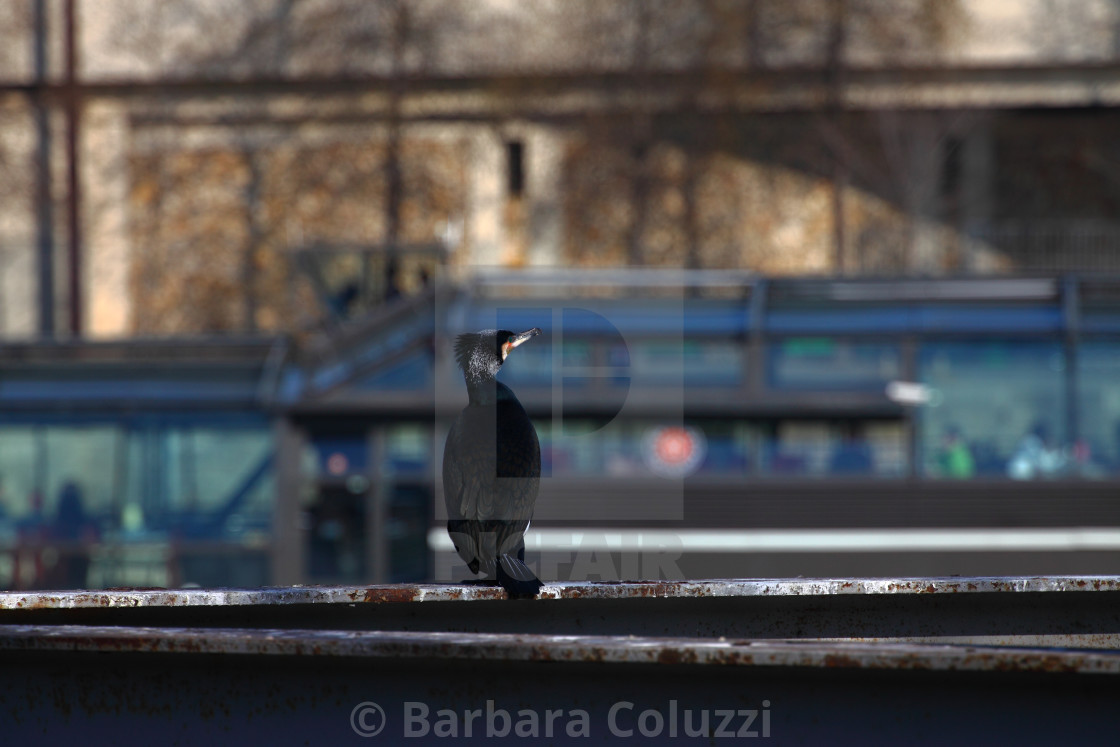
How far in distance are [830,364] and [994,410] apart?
1.41 meters

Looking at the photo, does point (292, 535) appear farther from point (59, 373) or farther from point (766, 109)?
point (766, 109)

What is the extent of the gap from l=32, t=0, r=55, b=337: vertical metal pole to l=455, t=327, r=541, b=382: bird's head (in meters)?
20.5

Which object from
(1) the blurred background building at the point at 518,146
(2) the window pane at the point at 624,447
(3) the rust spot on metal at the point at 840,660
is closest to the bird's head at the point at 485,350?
(3) the rust spot on metal at the point at 840,660

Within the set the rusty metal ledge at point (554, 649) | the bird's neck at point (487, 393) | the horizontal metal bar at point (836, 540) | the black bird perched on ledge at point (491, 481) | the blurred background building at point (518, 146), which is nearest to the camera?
the rusty metal ledge at point (554, 649)

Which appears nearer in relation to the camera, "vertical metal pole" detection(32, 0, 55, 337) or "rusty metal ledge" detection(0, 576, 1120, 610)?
"rusty metal ledge" detection(0, 576, 1120, 610)

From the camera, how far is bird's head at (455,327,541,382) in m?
3.72

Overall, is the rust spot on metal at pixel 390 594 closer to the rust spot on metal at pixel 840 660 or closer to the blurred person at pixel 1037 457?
the rust spot on metal at pixel 840 660

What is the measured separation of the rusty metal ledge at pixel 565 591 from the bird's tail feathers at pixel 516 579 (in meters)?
0.03

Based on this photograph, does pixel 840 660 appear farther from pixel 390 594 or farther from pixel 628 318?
pixel 628 318

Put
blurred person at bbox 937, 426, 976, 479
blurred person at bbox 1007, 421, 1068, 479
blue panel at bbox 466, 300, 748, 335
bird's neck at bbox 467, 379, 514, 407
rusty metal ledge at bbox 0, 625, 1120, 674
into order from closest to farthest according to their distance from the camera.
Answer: rusty metal ledge at bbox 0, 625, 1120, 674 → bird's neck at bbox 467, 379, 514, 407 → blurred person at bbox 1007, 421, 1068, 479 → blurred person at bbox 937, 426, 976, 479 → blue panel at bbox 466, 300, 748, 335

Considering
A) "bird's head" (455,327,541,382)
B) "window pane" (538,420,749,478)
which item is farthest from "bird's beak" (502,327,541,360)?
"window pane" (538,420,749,478)

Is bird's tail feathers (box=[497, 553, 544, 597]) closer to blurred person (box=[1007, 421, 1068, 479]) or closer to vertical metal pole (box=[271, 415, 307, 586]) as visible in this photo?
vertical metal pole (box=[271, 415, 307, 586])

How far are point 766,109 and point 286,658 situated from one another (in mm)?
19754

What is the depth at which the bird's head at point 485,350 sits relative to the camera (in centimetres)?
372
